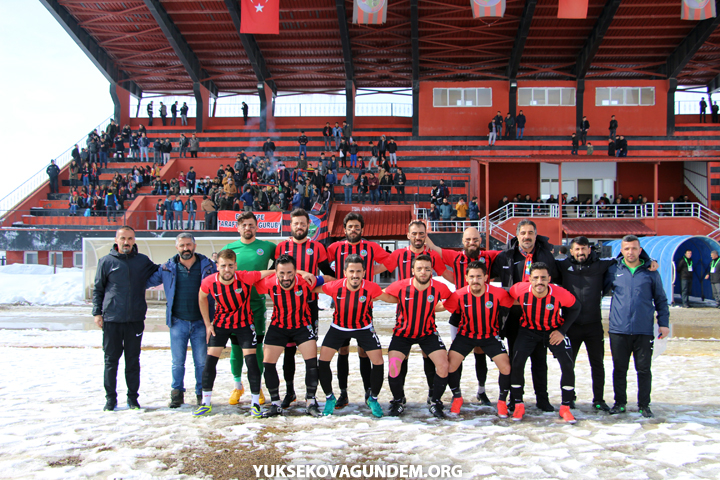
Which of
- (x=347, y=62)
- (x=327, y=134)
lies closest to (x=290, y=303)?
(x=327, y=134)

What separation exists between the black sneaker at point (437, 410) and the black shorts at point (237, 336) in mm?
2048

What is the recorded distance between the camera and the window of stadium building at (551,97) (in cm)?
2886

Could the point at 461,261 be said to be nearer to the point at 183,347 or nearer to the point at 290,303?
the point at 290,303

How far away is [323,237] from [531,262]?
46.6 feet

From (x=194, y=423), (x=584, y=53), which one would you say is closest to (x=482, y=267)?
(x=194, y=423)

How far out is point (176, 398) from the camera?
5.38 m

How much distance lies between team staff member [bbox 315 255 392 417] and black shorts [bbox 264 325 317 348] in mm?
244

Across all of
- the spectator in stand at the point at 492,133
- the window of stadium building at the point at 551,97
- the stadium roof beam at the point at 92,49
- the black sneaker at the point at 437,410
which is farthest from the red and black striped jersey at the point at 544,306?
the stadium roof beam at the point at 92,49

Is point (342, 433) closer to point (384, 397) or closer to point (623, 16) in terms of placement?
point (384, 397)

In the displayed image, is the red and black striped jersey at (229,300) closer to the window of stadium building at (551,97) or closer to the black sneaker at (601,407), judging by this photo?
the black sneaker at (601,407)

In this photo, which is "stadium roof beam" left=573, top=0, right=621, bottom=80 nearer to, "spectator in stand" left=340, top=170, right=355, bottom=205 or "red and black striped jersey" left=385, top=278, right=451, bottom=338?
"spectator in stand" left=340, top=170, right=355, bottom=205

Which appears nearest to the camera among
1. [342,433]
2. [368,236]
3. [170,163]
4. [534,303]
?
[342,433]

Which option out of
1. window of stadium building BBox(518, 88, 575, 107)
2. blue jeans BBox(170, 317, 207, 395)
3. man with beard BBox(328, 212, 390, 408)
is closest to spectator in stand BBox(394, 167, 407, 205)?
window of stadium building BBox(518, 88, 575, 107)

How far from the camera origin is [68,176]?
27000 mm
